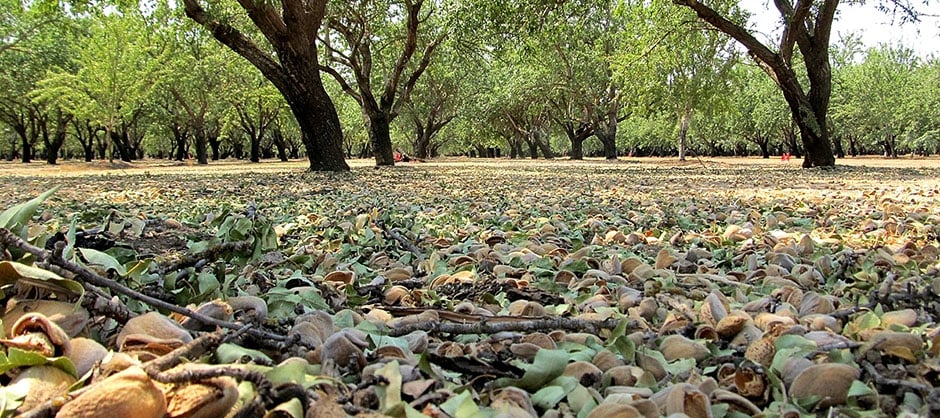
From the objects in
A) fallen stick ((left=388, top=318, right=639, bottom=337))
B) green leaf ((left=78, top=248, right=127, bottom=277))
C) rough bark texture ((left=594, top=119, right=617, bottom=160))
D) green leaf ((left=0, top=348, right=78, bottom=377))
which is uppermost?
rough bark texture ((left=594, top=119, right=617, bottom=160))

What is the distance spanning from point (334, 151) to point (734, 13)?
9501 millimetres

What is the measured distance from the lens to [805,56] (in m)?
11.7

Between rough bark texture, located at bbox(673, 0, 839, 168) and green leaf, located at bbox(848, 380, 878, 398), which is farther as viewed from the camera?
rough bark texture, located at bbox(673, 0, 839, 168)

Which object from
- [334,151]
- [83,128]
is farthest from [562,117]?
[83,128]

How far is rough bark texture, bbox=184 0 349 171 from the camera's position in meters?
9.30

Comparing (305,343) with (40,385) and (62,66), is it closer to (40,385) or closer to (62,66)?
(40,385)

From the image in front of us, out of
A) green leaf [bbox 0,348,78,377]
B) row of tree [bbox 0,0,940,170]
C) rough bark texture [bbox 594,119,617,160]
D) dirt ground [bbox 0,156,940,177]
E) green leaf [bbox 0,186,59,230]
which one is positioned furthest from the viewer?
rough bark texture [bbox 594,119,617,160]

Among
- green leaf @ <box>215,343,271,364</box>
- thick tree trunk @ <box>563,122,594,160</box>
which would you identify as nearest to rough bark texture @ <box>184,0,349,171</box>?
green leaf @ <box>215,343,271,364</box>

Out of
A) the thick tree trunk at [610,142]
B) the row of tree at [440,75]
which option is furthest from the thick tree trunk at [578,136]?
the thick tree trunk at [610,142]

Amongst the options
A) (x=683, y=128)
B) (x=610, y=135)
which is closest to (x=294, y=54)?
(x=683, y=128)

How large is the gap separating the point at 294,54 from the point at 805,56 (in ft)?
31.5

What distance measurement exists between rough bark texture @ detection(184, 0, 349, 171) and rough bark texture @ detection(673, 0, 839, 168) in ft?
21.5

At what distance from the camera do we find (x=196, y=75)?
26594 mm

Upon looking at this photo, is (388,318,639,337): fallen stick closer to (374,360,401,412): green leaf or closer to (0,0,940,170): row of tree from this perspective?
(374,360,401,412): green leaf
